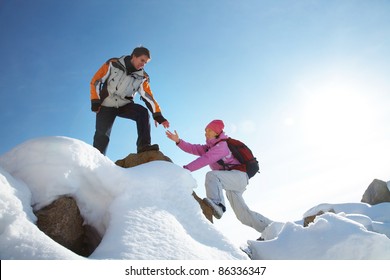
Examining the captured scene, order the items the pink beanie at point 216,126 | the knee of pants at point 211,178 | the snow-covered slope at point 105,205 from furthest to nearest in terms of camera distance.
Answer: the pink beanie at point 216,126
the knee of pants at point 211,178
the snow-covered slope at point 105,205

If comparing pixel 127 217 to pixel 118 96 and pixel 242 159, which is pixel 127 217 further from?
pixel 118 96

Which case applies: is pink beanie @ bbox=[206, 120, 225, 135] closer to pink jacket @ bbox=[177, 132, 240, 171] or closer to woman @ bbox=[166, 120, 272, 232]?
woman @ bbox=[166, 120, 272, 232]

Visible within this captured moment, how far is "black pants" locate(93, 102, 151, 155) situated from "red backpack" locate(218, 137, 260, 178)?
1.99 metres

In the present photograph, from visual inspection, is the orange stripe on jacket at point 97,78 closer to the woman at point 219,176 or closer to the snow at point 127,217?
the woman at point 219,176

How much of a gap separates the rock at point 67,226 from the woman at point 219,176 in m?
2.63

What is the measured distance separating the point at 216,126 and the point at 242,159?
1.03 meters

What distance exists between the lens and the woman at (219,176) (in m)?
6.31

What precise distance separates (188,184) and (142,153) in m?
2.06

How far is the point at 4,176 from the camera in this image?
11.4ft

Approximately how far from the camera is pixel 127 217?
12.5ft

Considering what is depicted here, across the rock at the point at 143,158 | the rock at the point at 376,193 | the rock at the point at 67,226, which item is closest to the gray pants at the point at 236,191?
the rock at the point at 143,158

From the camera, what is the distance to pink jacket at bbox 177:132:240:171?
653 cm
